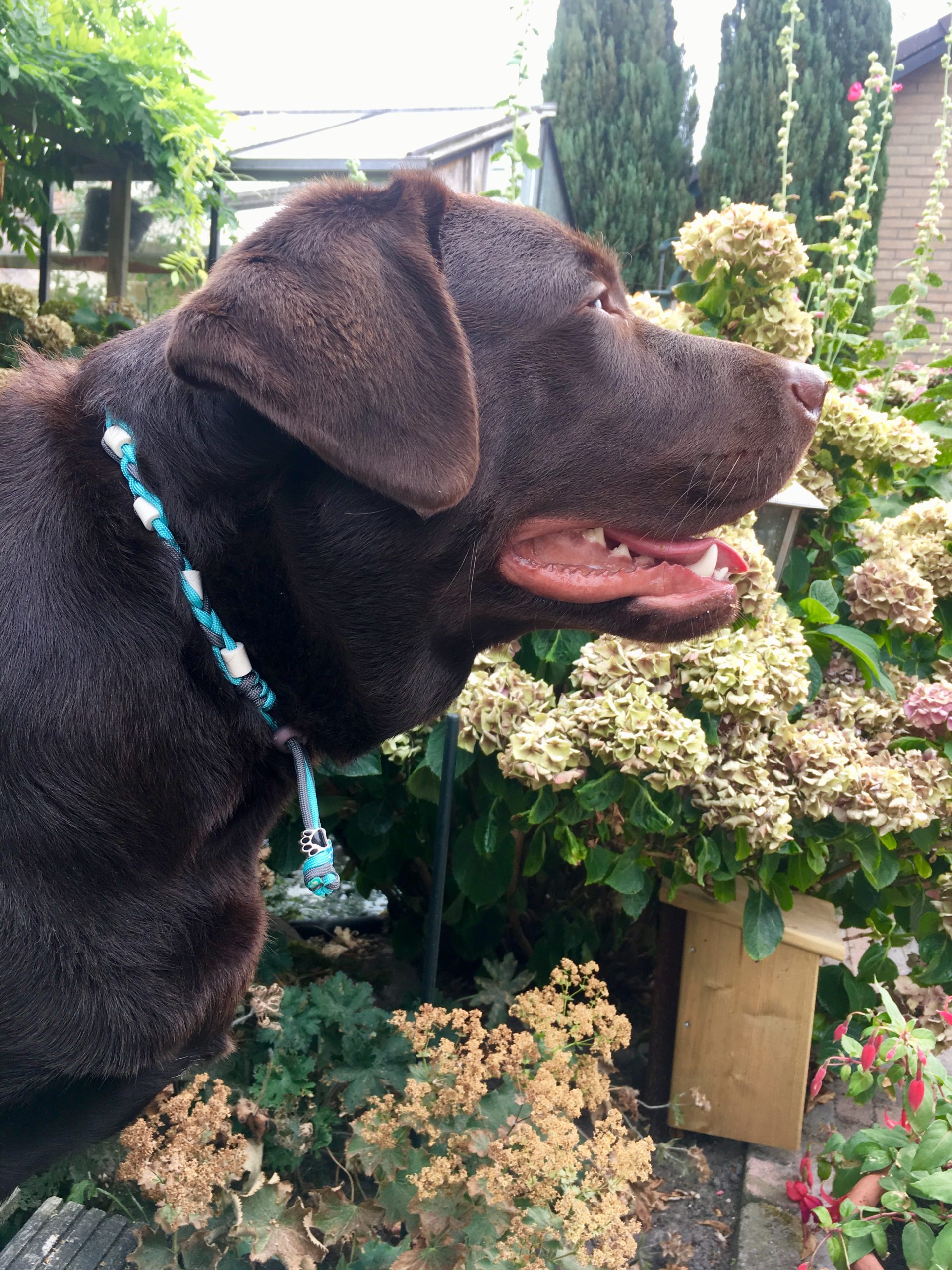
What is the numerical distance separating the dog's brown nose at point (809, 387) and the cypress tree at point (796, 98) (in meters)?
11.9

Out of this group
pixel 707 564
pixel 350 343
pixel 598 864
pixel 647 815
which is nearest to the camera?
pixel 350 343

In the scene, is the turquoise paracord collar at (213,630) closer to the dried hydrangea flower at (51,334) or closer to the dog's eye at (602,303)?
the dog's eye at (602,303)

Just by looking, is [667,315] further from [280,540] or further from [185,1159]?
[185,1159]

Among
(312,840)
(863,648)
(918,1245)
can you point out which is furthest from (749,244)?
(918,1245)

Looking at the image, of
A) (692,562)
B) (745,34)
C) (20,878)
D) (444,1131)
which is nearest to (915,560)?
(692,562)

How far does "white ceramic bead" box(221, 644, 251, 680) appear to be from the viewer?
1410mm

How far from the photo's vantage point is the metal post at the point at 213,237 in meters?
5.47

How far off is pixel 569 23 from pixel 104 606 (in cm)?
1555

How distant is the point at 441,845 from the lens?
2.13 m

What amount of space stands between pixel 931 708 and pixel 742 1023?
0.86 meters

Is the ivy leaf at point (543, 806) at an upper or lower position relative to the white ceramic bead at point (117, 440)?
lower

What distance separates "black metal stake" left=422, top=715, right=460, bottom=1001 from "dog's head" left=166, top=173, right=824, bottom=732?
344mm

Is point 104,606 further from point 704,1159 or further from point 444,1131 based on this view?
point 704,1159

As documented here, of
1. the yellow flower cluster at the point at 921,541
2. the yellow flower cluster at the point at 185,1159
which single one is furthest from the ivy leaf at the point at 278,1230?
the yellow flower cluster at the point at 921,541
